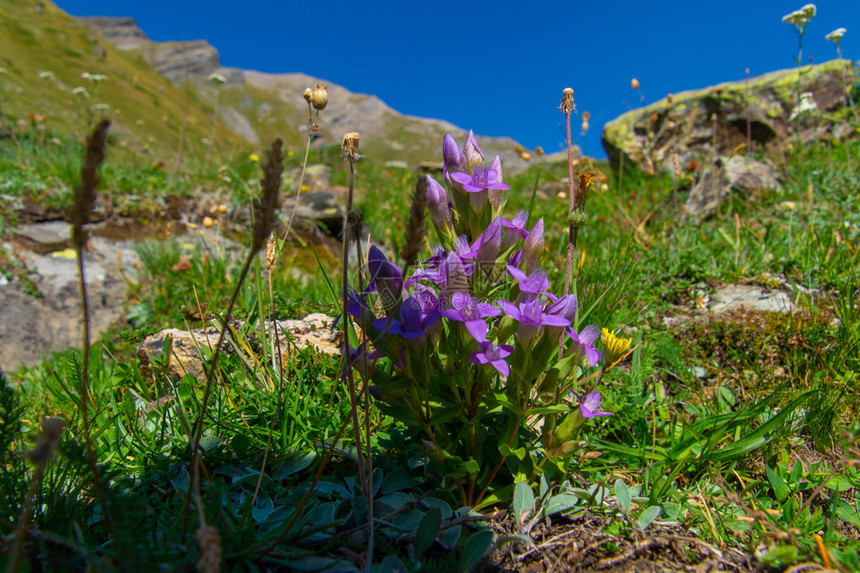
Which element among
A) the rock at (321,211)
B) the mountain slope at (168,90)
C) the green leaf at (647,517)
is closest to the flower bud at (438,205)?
the green leaf at (647,517)

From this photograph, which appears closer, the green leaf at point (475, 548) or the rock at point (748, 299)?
the green leaf at point (475, 548)

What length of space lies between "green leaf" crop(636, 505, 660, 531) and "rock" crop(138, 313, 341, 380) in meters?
1.43

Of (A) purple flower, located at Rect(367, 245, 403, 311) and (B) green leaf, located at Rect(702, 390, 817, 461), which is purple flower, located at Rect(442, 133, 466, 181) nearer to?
(A) purple flower, located at Rect(367, 245, 403, 311)

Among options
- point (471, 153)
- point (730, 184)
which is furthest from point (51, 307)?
point (730, 184)

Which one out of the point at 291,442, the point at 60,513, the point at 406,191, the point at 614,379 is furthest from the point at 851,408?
the point at 406,191

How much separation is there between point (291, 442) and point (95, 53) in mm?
84275

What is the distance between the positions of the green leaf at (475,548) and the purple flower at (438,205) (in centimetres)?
91

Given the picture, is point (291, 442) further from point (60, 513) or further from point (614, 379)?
point (614, 379)

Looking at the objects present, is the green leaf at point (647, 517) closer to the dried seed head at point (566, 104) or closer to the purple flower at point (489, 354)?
the purple flower at point (489, 354)

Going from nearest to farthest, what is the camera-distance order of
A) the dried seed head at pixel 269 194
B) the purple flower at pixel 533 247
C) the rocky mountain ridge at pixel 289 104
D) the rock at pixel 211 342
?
1. the dried seed head at pixel 269 194
2. the purple flower at pixel 533 247
3. the rock at pixel 211 342
4. the rocky mountain ridge at pixel 289 104

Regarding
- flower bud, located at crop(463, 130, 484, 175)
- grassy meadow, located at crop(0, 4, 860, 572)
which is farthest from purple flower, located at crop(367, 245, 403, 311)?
flower bud, located at crop(463, 130, 484, 175)

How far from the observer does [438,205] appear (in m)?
1.49

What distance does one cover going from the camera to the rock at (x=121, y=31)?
14625cm

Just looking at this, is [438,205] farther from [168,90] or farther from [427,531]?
[168,90]
